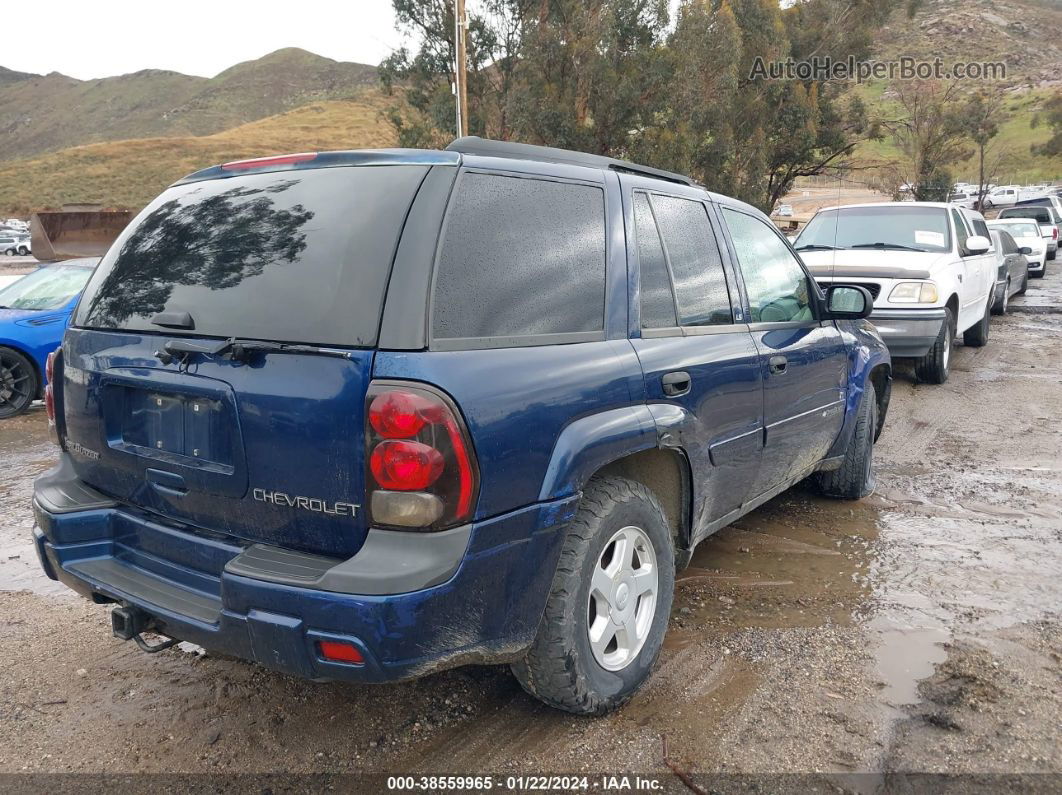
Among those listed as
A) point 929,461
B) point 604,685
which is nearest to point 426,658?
point 604,685

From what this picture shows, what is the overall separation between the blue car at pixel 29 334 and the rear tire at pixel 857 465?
665 cm

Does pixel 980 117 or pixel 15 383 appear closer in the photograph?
pixel 15 383

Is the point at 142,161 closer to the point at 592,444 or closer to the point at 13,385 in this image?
the point at 13,385

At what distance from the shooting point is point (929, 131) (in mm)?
32688

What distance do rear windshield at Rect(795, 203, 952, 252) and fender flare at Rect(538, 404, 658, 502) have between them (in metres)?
7.54

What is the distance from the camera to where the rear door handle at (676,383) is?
2.92 meters

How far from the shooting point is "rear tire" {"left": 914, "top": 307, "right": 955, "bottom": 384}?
28.1 ft

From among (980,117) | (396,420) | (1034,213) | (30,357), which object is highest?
(980,117)

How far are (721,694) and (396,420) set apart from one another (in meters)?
1.68

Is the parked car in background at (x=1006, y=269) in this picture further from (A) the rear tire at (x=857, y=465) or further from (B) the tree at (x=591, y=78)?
(B) the tree at (x=591, y=78)

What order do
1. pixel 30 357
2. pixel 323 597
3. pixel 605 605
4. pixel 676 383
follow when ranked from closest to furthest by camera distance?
1. pixel 323 597
2. pixel 605 605
3. pixel 676 383
4. pixel 30 357

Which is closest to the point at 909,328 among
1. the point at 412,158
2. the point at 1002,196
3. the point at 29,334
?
the point at 412,158

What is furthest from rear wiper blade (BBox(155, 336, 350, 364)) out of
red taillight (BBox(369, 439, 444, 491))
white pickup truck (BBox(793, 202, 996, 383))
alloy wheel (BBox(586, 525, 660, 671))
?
white pickup truck (BBox(793, 202, 996, 383))

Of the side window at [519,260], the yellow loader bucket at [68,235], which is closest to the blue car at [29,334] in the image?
the side window at [519,260]
